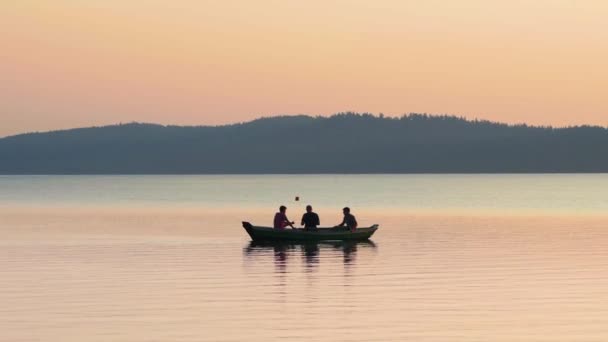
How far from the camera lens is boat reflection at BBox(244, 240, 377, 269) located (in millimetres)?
51750

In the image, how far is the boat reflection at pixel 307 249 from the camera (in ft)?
170

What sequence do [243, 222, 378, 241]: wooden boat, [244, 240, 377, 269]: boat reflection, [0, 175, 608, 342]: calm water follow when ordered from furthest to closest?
[243, 222, 378, 241]: wooden boat, [244, 240, 377, 269]: boat reflection, [0, 175, 608, 342]: calm water

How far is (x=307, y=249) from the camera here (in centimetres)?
5762

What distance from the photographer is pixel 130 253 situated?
181ft

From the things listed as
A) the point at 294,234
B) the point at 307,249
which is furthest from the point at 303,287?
the point at 294,234

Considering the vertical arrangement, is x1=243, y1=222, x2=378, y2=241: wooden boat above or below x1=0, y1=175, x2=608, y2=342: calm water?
above

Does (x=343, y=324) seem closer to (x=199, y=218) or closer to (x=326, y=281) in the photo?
(x=326, y=281)

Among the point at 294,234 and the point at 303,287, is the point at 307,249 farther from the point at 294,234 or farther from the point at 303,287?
the point at 303,287

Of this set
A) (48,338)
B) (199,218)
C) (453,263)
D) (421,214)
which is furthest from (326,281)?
(421,214)

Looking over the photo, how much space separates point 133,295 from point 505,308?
10303 mm

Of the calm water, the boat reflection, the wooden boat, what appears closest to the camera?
the calm water

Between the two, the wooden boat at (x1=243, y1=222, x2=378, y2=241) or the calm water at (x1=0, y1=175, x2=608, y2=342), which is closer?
the calm water at (x1=0, y1=175, x2=608, y2=342)

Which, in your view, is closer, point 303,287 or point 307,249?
point 303,287

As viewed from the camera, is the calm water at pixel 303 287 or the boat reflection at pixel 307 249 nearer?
the calm water at pixel 303 287
